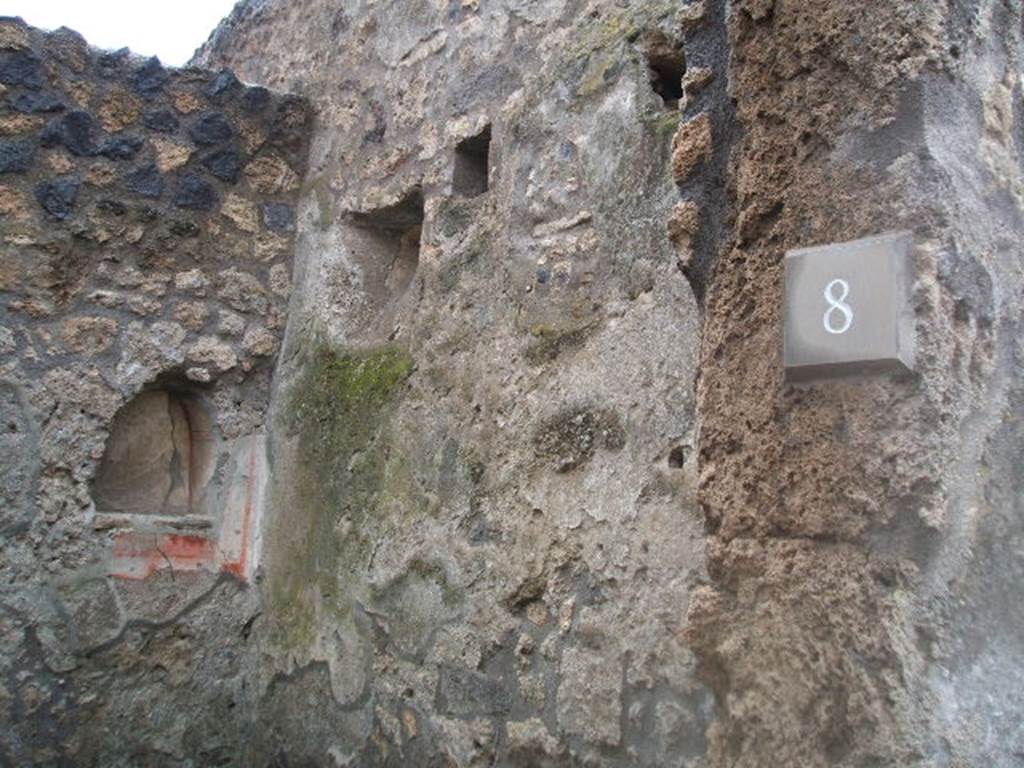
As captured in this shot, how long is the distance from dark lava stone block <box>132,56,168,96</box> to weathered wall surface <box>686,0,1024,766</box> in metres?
2.54

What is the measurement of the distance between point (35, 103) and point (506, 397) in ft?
6.32

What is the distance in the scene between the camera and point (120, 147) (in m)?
3.42

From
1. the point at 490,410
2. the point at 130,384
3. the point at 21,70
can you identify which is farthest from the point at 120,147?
the point at 490,410

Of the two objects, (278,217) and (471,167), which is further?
(278,217)

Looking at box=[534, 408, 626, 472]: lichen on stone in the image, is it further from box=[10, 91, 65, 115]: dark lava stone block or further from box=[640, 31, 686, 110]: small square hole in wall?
box=[10, 91, 65, 115]: dark lava stone block

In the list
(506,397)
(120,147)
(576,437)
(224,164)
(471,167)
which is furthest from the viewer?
(224,164)

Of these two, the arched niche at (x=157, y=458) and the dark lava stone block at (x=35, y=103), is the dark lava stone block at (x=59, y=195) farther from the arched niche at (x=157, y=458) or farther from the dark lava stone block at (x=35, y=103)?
the arched niche at (x=157, y=458)

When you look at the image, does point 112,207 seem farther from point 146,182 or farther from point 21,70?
point 21,70

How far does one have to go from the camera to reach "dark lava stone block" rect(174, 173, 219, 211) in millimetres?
3486

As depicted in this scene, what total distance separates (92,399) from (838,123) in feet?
8.36

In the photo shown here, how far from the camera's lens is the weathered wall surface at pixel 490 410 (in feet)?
7.02

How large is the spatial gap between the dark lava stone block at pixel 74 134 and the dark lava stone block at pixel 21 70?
0.14m

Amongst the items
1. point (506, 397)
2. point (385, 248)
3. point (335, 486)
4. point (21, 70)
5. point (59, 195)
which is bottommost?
point (335, 486)

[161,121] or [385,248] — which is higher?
[161,121]
